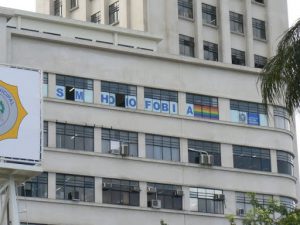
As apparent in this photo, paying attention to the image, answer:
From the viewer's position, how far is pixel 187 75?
68625 mm

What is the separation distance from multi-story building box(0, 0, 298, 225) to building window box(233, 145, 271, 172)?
53 mm

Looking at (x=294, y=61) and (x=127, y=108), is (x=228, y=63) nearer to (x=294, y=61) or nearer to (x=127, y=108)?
(x=127, y=108)

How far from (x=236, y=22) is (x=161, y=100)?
396 inches

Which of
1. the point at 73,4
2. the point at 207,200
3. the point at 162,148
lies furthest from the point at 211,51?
the point at 207,200

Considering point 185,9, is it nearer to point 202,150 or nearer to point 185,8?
point 185,8

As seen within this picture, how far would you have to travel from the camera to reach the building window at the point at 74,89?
64.2 m

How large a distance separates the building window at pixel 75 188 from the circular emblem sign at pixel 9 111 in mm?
14883

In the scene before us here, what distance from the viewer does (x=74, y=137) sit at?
64188 mm

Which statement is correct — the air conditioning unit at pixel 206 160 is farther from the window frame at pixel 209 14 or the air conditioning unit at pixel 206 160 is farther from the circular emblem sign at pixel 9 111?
the circular emblem sign at pixel 9 111

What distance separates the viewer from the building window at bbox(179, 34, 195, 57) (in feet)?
238

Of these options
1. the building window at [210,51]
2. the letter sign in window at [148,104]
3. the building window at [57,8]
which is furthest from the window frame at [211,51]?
the building window at [57,8]

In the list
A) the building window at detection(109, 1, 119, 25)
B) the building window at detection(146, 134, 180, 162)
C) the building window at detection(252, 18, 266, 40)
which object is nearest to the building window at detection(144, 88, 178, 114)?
the building window at detection(146, 134, 180, 162)

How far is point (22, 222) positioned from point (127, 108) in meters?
8.72

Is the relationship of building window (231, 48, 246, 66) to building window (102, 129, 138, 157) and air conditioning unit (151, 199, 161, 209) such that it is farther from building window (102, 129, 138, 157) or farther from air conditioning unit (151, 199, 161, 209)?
air conditioning unit (151, 199, 161, 209)
